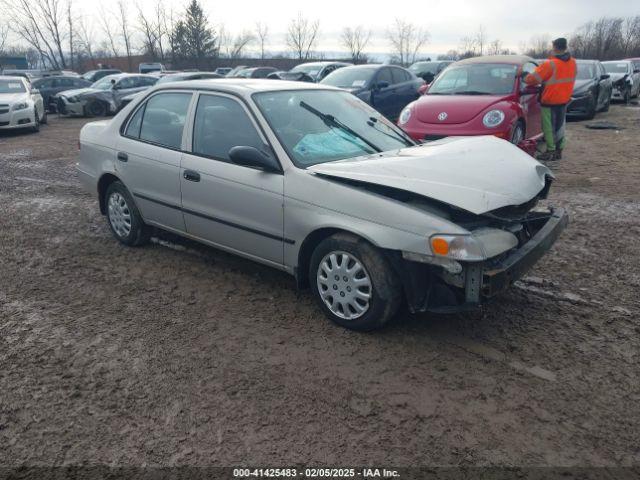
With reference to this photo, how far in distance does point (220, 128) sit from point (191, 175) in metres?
0.45

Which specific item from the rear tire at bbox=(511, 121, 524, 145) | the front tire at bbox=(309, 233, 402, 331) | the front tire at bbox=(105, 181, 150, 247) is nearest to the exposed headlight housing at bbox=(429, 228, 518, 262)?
the front tire at bbox=(309, 233, 402, 331)

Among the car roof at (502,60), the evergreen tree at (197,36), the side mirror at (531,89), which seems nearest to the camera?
the side mirror at (531,89)

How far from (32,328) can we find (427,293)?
2.79 metres

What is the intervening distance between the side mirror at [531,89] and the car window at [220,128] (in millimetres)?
5905

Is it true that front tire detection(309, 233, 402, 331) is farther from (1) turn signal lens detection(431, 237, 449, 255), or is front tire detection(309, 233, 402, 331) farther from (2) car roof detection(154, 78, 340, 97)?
(2) car roof detection(154, 78, 340, 97)

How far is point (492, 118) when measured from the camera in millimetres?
7578

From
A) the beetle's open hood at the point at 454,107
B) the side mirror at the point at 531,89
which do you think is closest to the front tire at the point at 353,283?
the beetle's open hood at the point at 454,107

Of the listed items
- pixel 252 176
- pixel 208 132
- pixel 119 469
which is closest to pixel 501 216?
pixel 252 176

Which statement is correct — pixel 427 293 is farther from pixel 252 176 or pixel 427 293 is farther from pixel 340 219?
pixel 252 176

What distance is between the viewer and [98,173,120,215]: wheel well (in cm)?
526

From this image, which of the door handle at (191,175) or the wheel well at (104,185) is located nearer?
the door handle at (191,175)

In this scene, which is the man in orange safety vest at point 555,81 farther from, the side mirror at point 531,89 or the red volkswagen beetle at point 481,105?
the red volkswagen beetle at point 481,105

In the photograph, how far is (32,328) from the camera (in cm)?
371

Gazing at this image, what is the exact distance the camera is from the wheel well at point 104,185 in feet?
17.3
